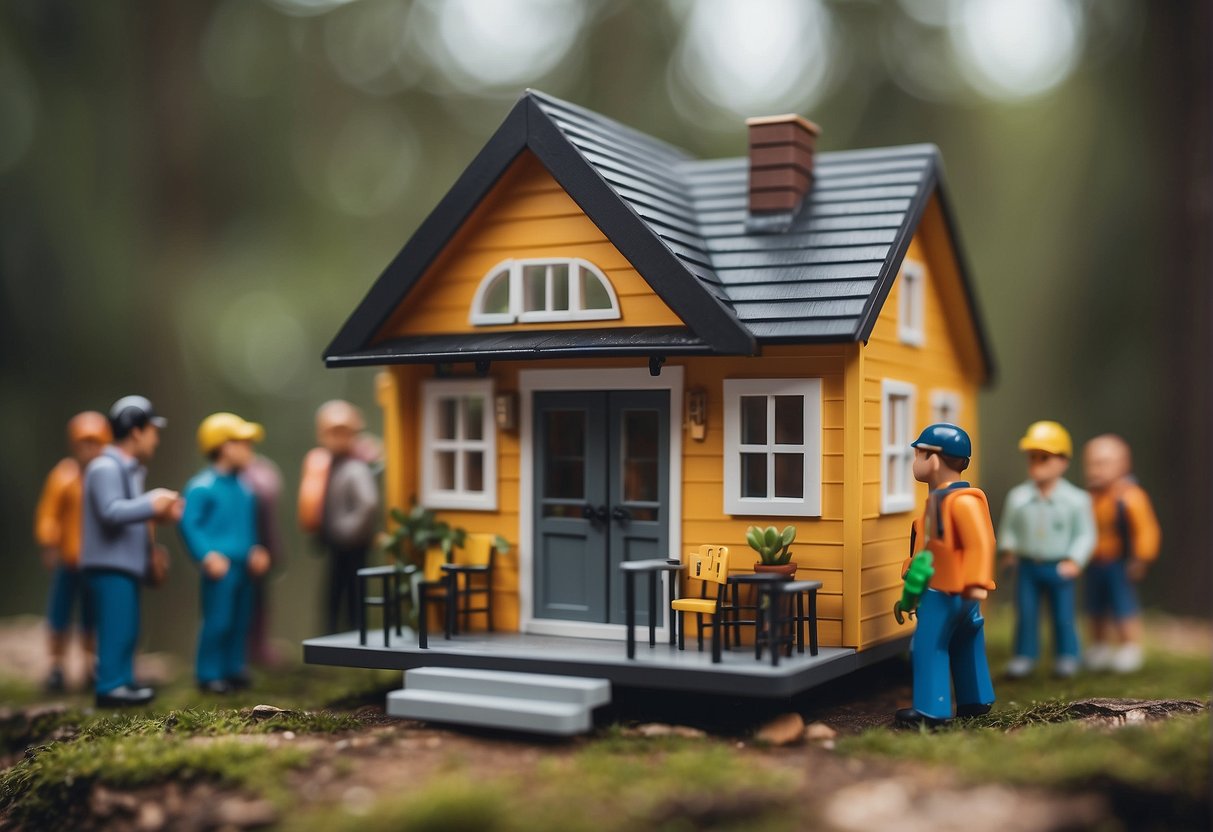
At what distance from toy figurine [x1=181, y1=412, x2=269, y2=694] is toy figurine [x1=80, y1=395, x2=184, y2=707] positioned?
324 mm

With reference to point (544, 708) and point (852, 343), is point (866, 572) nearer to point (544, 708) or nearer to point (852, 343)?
point (852, 343)

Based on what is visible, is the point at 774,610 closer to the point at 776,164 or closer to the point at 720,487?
the point at 720,487

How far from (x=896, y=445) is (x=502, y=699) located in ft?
14.0

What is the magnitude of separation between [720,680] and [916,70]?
13.9 metres

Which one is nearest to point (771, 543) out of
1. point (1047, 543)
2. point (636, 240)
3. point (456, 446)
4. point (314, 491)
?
point (636, 240)

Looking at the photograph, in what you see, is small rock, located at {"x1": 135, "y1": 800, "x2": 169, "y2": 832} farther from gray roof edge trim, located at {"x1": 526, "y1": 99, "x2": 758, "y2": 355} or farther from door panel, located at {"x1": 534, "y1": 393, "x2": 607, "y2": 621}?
gray roof edge trim, located at {"x1": 526, "y1": 99, "x2": 758, "y2": 355}

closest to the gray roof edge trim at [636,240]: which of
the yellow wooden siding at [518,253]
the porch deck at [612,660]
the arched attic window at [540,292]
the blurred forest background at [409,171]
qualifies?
the yellow wooden siding at [518,253]

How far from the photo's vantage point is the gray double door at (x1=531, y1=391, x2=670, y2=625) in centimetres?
979

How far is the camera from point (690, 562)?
947 centimetres

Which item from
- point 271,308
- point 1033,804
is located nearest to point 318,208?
point 271,308

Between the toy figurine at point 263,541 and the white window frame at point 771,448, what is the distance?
5.08m

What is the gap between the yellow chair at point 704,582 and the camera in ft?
29.0

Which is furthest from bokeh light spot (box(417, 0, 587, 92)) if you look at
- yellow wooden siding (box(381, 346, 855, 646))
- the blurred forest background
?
yellow wooden siding (box(381, 346, 855, 646))

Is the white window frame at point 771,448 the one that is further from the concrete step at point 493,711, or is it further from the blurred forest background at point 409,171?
the blurred forest background at point 409,171
